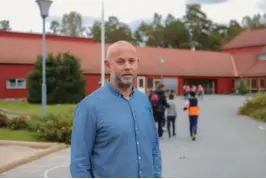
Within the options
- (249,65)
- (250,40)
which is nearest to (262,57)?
(249,65)

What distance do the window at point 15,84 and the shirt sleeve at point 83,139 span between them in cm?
3442

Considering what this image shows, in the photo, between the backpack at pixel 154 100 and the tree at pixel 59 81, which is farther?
A: the tree at pixel 59 81

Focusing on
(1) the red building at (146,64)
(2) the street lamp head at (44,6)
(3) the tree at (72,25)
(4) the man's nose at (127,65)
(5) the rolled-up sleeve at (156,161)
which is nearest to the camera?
(4) the man's nose at (127,65)

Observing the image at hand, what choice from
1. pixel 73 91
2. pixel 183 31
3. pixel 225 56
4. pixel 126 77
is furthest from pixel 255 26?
pixel 126 77

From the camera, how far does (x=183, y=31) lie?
82.2m

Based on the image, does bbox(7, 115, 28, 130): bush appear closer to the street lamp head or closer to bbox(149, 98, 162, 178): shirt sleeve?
the street lamp head

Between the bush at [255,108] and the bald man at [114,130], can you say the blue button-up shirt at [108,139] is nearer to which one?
the bald man at [114,130]

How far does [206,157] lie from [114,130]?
728cm

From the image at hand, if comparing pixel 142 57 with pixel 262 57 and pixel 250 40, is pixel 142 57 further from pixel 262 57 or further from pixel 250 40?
pixel 250 40

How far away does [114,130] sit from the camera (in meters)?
2.90

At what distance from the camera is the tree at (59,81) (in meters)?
28.8

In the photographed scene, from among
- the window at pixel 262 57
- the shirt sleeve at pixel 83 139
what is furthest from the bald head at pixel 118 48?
the window at pixel 262 57

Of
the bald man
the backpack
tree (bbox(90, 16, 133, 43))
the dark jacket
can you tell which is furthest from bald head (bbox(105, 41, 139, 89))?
tree (bbox(90, 16, 133, 43))

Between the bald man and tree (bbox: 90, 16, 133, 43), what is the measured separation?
3037 inches
